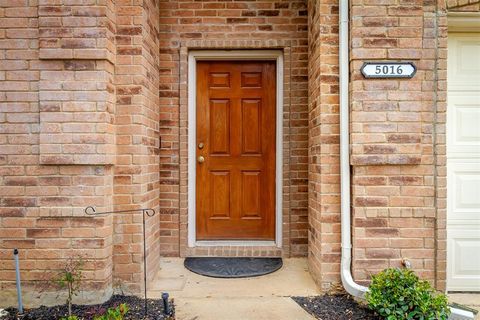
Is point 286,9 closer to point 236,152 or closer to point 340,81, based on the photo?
point 340,81

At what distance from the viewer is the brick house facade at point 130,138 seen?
8.35 ft

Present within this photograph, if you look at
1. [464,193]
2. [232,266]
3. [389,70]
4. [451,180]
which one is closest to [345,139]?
[389,70]

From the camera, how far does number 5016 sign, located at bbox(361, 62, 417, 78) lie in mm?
2635

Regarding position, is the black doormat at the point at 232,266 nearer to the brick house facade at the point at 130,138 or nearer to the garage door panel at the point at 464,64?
the brick house facade at the point at 130,138

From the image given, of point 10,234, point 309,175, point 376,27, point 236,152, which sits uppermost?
point 376,27

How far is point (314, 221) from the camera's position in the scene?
3.02 metres

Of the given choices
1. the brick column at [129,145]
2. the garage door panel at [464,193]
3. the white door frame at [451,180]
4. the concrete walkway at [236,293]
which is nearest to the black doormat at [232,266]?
the concrete walkway at [236,293]

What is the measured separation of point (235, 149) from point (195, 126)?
0.48 m

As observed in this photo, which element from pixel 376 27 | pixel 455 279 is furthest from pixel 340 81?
pixel 455 279

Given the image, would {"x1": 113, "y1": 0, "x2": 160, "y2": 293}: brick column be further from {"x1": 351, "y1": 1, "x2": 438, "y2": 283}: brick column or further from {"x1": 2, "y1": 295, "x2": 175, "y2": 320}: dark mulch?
{"x1": 351, "y1": 1, "x2": 438, "y2": 283}: brick column

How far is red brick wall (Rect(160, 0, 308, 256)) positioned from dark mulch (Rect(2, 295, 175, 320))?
0.95 metres

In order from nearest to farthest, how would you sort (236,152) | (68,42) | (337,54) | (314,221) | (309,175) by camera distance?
1. (68,42)
2. (337,54)
3. (314,221)
4. (309,175)
5. (236,152)

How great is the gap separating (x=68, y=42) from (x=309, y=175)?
2.30m

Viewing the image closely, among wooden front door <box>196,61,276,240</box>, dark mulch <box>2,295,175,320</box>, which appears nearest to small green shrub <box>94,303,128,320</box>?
dark mulch <box>2,295,175,320</box>
